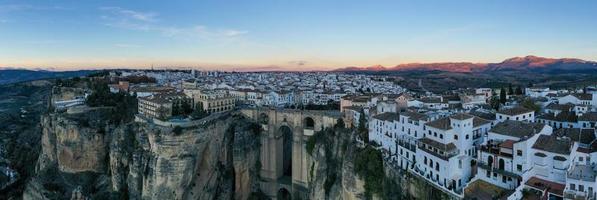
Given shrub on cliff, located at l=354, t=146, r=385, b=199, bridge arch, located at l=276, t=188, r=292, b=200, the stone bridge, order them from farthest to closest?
bridge arch, located at l=276, t=188, r=292, b=200
the stone bridge
shrub on cliff, located at l=354, t=146, r=385, b=199

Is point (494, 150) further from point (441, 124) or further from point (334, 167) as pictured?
point (334, 167)

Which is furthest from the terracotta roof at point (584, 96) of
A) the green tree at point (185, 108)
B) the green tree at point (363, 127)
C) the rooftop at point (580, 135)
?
the green tree at point (185, 108)

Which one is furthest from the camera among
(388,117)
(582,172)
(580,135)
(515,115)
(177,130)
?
(177,130)

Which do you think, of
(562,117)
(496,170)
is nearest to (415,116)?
(496,170)

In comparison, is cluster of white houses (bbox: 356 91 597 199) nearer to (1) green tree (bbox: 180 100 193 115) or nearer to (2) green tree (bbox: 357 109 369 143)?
(2) green tree (bbox: 357 109 369 143)

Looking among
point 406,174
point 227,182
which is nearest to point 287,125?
point 227,182

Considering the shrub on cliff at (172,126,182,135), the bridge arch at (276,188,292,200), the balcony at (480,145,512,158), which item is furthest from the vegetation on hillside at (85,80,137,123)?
the balcony at (480,145,512,158)

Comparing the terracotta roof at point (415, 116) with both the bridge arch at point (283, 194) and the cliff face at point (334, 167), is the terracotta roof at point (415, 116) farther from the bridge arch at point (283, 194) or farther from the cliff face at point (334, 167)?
the bridge arch at point (283, 194)
